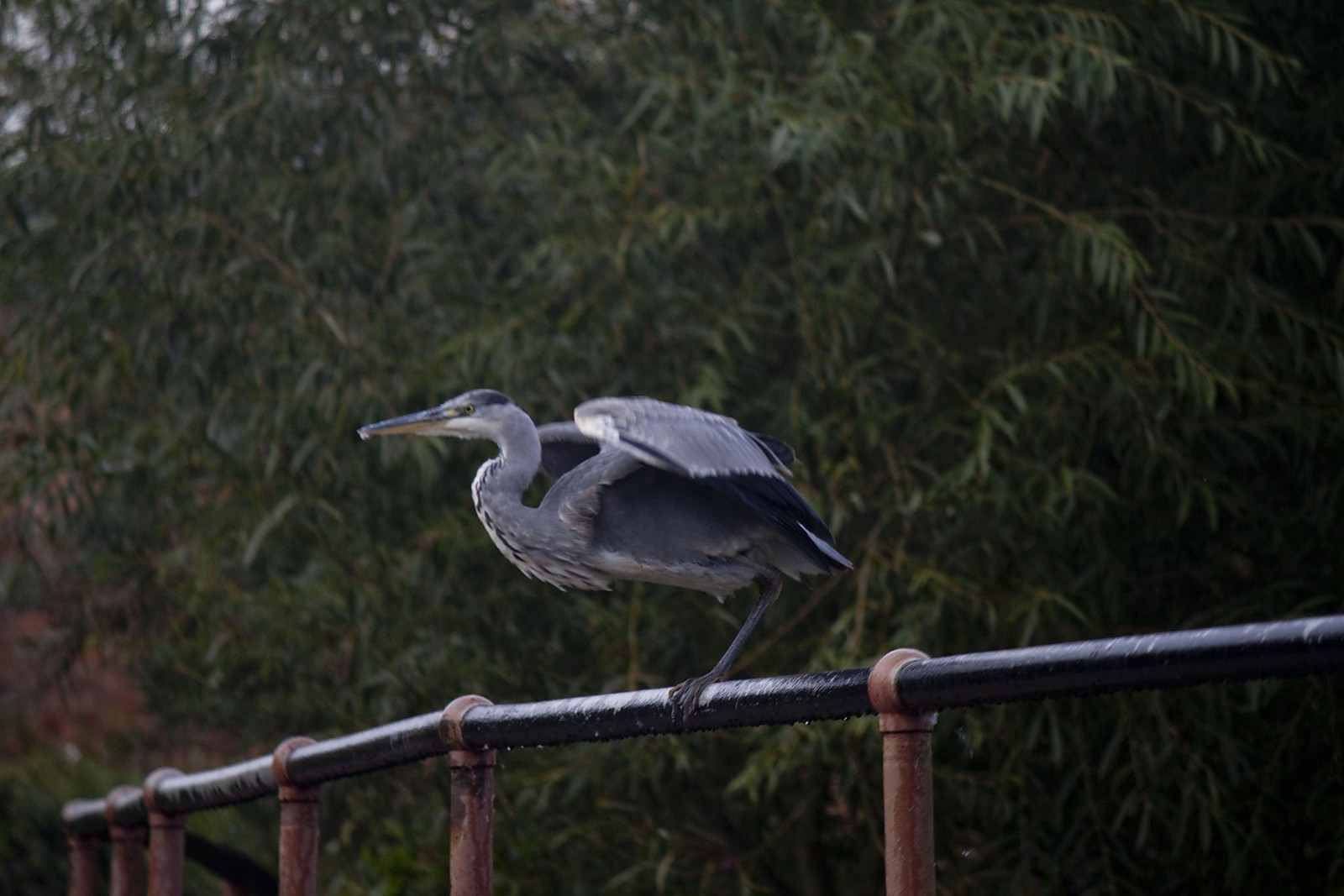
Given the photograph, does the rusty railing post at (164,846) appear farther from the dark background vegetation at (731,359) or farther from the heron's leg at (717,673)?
the heron's leg at (717,673)

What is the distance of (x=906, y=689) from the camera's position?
158 cm

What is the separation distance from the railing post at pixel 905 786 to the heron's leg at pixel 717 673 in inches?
13.3

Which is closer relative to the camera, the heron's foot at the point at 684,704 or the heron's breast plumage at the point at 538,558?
the heron's foot at the point at 684,704

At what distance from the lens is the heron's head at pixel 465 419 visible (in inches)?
115

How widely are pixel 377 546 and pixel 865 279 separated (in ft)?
4.97

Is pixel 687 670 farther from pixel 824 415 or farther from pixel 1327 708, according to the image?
pixel 1327 708

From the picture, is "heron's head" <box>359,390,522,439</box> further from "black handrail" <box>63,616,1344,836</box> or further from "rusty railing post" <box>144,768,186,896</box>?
"rusty railing post" <box>144,768,186,896</box>

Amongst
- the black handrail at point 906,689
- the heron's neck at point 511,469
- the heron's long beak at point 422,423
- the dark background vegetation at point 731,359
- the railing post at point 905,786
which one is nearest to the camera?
the black handrail at point 906,689

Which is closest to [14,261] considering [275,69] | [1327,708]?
[275,69]

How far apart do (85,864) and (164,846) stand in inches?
29.6

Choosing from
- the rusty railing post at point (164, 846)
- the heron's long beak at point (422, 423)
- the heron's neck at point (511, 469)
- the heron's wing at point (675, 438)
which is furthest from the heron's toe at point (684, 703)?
the rusty railing post at point (164, 846)

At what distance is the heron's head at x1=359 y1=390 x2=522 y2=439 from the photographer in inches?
115

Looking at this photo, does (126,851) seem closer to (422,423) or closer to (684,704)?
(422,423)

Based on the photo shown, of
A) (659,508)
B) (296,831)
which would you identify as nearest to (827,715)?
(659,508)
